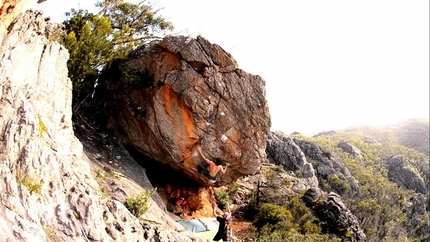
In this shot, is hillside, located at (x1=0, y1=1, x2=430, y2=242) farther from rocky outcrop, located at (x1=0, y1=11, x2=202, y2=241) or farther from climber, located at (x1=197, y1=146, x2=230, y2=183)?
climber, located at (x1=197, y1=146, x2=230, y2=183)

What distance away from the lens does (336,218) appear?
2062cm

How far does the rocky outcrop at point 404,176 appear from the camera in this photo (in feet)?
164

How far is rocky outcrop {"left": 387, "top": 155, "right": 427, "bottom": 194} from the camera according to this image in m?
49.8

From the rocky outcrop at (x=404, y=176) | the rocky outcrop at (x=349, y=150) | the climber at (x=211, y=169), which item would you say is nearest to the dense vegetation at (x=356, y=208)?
the rocky outcrop at (x=349, y=150)

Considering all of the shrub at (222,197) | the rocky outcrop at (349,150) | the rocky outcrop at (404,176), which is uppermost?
the rocky outcrop at (349,150)

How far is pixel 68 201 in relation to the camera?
6.40 m

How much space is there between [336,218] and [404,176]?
37.7m

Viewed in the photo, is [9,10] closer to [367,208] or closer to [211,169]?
[211,169]

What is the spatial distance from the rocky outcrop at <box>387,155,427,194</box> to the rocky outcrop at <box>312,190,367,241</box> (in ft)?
113

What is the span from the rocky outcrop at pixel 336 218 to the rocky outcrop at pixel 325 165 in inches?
599

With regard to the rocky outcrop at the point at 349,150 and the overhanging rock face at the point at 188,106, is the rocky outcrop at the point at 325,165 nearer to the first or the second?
the rocky outcrop at the point at 349,150

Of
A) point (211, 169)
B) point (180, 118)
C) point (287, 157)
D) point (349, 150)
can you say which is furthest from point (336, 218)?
point (349, 150)

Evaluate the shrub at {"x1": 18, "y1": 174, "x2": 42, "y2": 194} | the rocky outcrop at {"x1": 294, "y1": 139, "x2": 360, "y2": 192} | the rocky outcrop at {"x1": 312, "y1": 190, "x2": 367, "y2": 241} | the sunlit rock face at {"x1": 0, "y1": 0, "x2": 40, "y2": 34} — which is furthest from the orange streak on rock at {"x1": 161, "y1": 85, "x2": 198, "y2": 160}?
the rocky outcrop at {"x1": 294, "y1": 139, "x2": 360, "y2": 192}

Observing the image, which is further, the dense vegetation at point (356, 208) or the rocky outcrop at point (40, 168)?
the dense vegetation at point (356, 208)
